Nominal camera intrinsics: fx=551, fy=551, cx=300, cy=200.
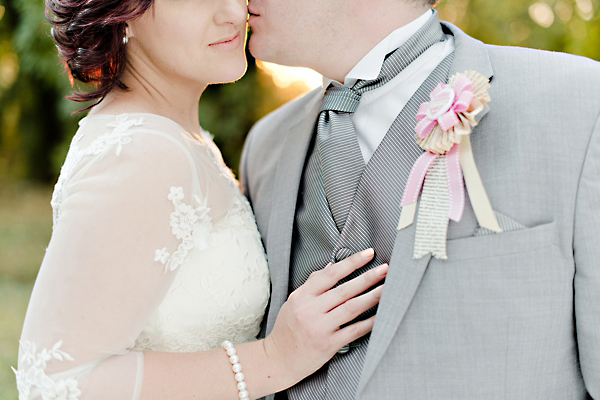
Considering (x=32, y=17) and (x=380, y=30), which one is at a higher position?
(x=380, y=30)

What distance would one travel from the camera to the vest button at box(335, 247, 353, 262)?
165 centimetres

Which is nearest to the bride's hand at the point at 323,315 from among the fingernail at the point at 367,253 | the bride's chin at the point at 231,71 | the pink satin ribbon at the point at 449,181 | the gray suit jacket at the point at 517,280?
the fingernail at the point at 367,253

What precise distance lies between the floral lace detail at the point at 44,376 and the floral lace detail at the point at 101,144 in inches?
17.6

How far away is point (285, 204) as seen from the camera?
73.5 inches

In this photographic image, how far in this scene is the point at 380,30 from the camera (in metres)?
1.85

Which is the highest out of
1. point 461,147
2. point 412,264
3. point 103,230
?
point 461,147

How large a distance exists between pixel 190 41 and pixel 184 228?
63 centimetres

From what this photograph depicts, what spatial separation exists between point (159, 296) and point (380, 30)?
1117mm

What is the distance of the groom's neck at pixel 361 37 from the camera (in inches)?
72.5

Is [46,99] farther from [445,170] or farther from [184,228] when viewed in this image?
[445,170]

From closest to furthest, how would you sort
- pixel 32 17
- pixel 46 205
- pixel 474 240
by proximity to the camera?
pixel 474 240
pixel 32 17
pixel 46 205

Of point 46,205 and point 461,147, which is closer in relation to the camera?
point 461,147

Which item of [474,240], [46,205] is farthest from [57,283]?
[46,205]

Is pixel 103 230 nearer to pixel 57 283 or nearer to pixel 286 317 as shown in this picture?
pixel 57 283
